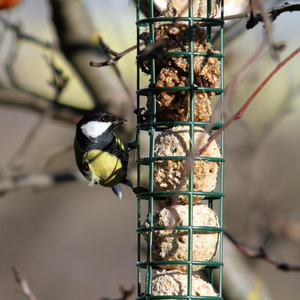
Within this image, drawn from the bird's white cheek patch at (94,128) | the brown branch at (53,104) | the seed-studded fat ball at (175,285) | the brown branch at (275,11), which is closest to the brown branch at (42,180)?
the brown branch at (53,104)

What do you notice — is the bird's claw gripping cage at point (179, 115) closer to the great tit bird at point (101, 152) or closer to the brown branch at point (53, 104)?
the great tit bird at point (101, 152)

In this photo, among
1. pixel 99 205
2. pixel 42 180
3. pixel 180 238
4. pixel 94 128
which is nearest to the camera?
pixel 180 238

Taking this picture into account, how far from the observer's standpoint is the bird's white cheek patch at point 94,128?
4.92m

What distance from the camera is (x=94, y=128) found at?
4.95 meters

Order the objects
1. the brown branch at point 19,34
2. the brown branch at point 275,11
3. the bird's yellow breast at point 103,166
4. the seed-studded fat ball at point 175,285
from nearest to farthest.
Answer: the brown branch at point 275,11 < the seed-studded fat ball at point 175,285 < the bird's yellow breast at point 103,166 < the brown branch at point 19,34

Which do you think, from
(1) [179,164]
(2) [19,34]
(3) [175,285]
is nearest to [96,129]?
(1) [179,164]

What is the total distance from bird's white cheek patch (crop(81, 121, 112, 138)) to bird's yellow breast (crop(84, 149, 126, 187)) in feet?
0.56

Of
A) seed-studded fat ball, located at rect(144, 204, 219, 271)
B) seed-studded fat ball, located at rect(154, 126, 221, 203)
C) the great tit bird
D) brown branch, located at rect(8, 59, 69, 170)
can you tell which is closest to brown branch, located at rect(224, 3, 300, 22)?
seed-studded fat ball, located at rect(154, 126, 221, 203)

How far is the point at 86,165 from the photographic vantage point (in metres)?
5.07

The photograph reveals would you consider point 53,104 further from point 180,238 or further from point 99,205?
point 99,205

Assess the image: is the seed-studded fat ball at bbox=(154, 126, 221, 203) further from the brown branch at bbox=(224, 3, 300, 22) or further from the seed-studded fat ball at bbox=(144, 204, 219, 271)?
the brown branch at bbox=(224, 3, 300, 22)

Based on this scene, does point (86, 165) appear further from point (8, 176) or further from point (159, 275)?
point (159, 275)

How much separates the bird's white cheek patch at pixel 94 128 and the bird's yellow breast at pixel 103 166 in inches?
6.7

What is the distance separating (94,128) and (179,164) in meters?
1.46
